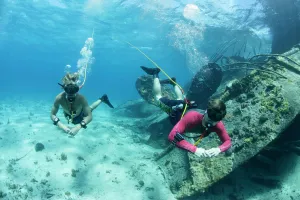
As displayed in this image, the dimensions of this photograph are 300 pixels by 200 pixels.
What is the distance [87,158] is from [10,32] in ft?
155

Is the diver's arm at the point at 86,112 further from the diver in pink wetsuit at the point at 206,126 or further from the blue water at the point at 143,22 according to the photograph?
the blue water at the point at 143,22

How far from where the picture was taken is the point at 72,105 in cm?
625

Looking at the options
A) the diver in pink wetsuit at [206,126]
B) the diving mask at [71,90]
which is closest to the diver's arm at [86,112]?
the diving mask at [71,90]

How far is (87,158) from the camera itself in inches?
360

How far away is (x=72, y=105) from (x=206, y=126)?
3.83 meters

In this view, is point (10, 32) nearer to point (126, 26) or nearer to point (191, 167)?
point (126, 26)

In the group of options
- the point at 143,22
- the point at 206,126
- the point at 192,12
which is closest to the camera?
the point at 206,126

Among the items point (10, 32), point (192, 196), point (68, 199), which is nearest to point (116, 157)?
point (68, 199)

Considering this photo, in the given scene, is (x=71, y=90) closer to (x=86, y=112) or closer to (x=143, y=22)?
(x=86, y=112)

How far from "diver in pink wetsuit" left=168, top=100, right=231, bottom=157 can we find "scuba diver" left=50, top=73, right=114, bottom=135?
2.82 meters

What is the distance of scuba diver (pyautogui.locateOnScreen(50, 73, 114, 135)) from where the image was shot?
18.7 feet

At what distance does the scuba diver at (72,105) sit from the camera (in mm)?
5715

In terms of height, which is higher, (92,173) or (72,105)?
(72,105)

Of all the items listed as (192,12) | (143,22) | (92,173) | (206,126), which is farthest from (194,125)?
(143,22)
